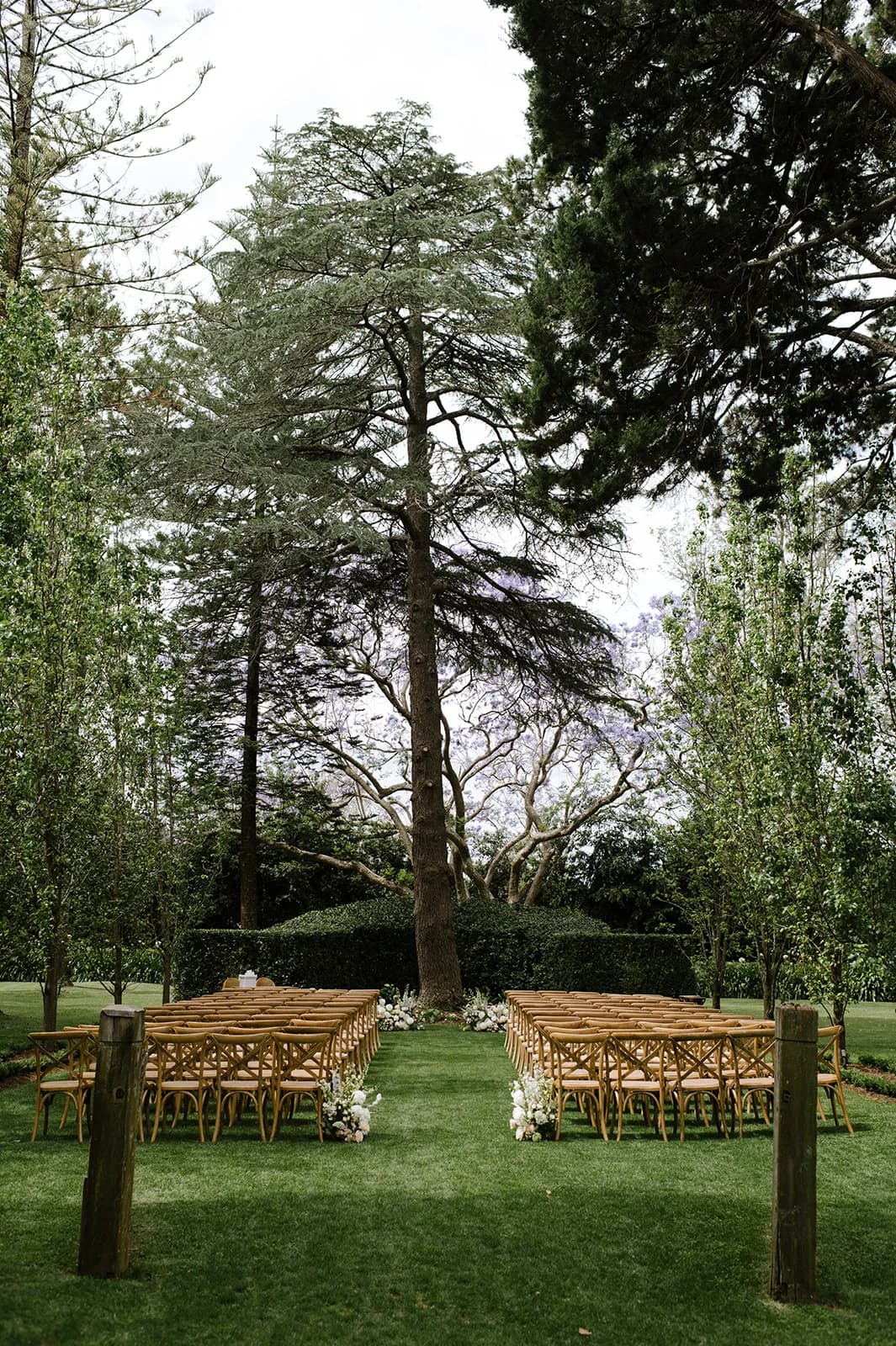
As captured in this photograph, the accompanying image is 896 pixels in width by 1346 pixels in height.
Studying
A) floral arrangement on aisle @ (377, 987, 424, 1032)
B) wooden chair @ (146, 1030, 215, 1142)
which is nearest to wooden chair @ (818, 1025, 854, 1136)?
wooden chair @ (146, 1030, 215, 1142)

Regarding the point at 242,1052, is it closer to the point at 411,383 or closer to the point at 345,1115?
the point at 345,1115

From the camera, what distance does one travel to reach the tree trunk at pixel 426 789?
649 inches

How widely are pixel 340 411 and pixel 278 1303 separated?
14.8 metres

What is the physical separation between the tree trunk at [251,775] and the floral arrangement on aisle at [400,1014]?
4.30 m

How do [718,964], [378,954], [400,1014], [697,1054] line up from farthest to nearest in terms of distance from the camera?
[378,954]
[718,964]
[400,1014]
[697,1054]

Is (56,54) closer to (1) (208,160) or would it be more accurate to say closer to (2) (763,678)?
(1) (208,160)

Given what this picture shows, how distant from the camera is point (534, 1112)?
781 cm

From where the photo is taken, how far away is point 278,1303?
4.45 metres

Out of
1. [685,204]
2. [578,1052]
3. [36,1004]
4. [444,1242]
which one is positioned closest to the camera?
[444,1242]

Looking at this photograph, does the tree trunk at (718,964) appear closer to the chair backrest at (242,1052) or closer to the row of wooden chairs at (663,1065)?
the row of wooden chairs at (663,1065)

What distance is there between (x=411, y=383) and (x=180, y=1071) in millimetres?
13112

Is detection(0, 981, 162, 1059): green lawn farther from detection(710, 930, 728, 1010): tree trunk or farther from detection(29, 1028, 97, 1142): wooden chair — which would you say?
detection(710, 930, 728, 1010): tree trunk

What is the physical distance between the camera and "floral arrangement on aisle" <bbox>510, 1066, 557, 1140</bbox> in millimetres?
7750

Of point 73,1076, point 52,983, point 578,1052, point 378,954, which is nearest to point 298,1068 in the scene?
point 73,1076
